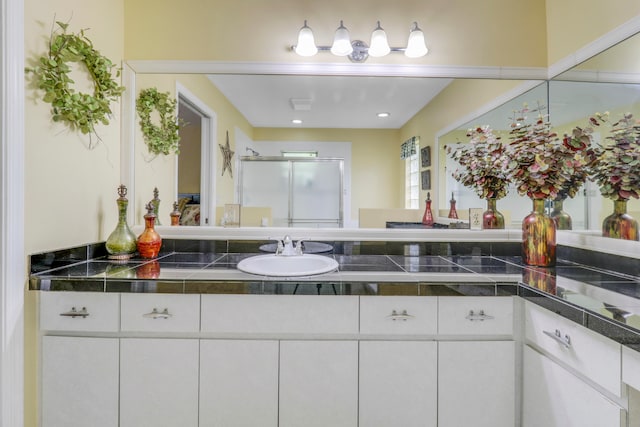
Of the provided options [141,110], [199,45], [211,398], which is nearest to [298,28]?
[199,45]

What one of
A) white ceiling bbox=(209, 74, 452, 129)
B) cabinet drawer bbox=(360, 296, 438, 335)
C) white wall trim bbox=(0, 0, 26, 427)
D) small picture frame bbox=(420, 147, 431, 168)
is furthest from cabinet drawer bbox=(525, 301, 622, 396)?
white wall trim bbox=(0, 0, 26, 427)

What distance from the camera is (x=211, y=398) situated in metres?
1.22

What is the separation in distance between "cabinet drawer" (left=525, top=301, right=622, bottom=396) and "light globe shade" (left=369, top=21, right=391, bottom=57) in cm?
137

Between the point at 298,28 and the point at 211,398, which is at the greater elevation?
the point at 298,28

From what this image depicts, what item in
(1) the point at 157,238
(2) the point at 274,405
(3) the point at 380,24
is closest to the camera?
(2) the point at 274,405

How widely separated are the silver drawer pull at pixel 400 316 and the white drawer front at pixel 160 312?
723mm

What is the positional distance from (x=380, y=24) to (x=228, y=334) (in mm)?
1701

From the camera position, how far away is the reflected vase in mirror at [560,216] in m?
1.63

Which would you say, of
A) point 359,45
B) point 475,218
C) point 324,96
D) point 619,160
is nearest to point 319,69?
point 324,96

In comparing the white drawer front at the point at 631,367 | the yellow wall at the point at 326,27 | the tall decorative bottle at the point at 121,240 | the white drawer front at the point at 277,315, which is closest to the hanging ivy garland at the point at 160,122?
the yellow wall at the point at 326,27

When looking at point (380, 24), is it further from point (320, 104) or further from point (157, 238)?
point (157, 238)

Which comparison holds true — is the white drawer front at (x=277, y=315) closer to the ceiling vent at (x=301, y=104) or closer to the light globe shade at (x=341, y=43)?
the ceiling vent at (x=301, y=104)

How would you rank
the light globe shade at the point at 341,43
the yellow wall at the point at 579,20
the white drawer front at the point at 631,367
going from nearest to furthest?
1. the white drawer front at the point at 631,367
2. the yellow wall at the point at 579,20
3. the light globe shade at the point at 341,43

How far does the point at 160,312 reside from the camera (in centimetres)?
122
